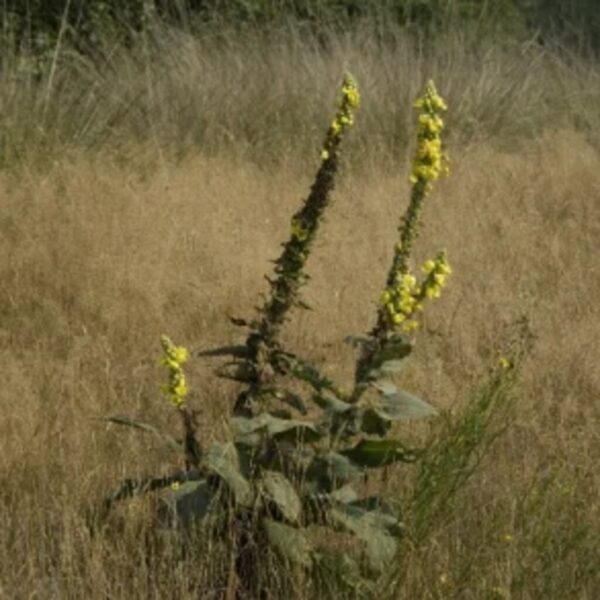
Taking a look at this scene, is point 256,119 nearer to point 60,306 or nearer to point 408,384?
point 60,306

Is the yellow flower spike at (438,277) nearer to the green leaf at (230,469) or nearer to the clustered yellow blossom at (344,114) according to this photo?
the clustered yellow blossom at (344,114)

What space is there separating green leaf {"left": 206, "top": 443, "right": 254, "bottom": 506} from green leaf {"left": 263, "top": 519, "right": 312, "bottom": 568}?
8cm

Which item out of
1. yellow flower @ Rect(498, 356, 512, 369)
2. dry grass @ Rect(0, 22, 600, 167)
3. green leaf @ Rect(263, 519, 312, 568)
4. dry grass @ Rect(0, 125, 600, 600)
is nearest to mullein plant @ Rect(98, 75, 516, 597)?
green leaf @ Rect(263, 519, 312, 568)

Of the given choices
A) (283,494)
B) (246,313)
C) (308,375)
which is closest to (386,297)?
(308,375)

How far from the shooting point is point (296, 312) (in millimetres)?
5496

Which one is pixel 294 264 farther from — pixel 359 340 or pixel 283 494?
pixel 283 494

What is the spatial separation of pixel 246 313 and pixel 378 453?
243cm

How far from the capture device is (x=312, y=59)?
9.45 meters

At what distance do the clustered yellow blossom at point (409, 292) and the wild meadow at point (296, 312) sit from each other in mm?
10

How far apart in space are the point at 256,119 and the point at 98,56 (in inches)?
61.7

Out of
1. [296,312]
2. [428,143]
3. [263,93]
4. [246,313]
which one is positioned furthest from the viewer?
[263,93]

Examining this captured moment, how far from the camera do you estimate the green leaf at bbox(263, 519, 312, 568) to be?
3.22m

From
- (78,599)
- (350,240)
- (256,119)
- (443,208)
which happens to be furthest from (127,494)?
(256,119)

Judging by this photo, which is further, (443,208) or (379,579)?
(443,208)
